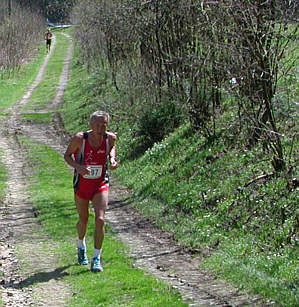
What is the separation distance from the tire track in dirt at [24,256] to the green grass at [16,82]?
18590 millimetres

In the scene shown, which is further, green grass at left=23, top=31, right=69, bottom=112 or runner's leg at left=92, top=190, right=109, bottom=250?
green grass at left=23, top=31, right=69, bottom=112

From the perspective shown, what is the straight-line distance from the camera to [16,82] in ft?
146

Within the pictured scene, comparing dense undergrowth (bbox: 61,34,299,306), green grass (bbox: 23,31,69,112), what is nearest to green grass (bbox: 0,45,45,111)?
green grass (bbox: 23,31,69,112)

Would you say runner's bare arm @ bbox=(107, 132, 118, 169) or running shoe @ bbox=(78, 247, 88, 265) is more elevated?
runner's bare arm @ bbox=(107, 132, 118, 169)

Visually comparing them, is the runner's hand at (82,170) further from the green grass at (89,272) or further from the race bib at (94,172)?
the green grass at (89,272)

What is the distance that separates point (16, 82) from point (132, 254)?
35537 millimetres

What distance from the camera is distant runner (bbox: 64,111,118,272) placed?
905 centimetres

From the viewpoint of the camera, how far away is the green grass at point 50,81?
35.3m

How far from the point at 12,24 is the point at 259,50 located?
143 feet

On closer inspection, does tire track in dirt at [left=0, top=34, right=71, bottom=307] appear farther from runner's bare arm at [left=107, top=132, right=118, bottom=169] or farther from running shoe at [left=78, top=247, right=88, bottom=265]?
runner's bare arm at [left=107, top=132, right=118, bottom=169]

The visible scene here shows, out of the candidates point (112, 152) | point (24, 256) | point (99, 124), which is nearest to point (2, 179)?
point (24, 256)

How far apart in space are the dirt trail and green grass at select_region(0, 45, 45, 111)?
19819 mm

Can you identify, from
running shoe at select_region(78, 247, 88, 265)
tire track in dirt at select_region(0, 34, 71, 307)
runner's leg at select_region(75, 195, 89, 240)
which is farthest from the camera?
running shoe at select_region(78, 247, 88, 265)

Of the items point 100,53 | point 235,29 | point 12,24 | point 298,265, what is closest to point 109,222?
point 235,29
